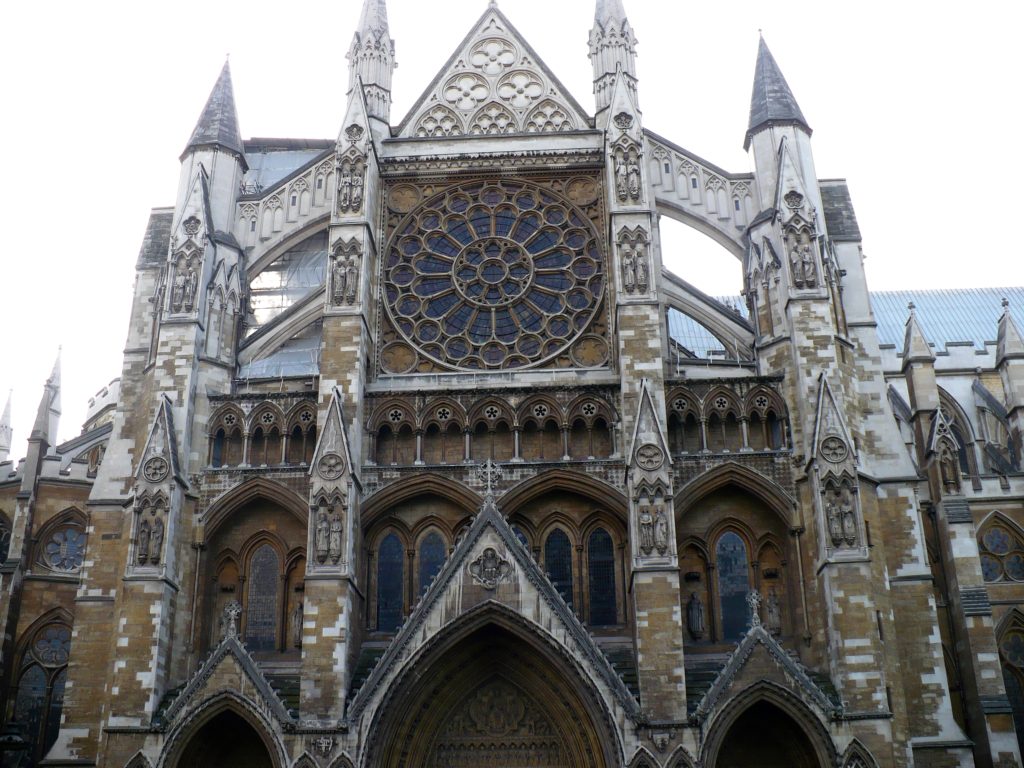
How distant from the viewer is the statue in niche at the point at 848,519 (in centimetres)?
2155

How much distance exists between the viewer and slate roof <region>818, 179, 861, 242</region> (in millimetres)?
26438

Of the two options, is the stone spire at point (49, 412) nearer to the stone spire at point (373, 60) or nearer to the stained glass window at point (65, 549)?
the stained glass window at point (65, 549)

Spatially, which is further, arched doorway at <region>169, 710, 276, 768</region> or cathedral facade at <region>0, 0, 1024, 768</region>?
arched doorway at <region>169, 710, 276, 768</region>

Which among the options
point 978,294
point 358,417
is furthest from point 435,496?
point 978,294

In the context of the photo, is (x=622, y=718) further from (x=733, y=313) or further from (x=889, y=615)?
(x=733, y=313)

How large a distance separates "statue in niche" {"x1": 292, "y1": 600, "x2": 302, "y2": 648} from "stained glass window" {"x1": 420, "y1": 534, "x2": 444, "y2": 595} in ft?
8.48

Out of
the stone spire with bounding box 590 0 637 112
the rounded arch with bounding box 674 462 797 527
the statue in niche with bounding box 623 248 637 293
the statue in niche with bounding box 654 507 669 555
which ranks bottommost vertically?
the statue in niche with bounding box 654 507 669 555

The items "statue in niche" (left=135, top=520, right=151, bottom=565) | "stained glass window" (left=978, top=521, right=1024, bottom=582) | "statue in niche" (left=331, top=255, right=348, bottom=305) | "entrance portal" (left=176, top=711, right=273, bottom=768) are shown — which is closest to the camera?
"entrance portal" (left=176, top=711, right=273, bottom=768)

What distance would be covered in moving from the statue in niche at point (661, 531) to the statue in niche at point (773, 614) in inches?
113

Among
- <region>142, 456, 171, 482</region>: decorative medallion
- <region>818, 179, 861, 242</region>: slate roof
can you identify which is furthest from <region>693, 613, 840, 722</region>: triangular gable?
<region>142, 456, 171, 482</region>: decorative medallion

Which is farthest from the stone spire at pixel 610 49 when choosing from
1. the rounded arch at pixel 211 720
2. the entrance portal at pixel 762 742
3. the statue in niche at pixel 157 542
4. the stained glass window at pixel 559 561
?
the rounded arch at pixel 211 720

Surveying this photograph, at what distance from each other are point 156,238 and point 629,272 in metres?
11.8

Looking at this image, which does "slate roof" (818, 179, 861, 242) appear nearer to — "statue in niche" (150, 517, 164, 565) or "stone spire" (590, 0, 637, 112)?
"stone spire" (590, 0, 637, 112)

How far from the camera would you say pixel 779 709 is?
20812mm
